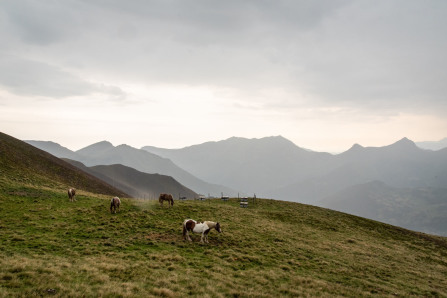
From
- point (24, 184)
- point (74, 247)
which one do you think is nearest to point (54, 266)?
point (74, 247)

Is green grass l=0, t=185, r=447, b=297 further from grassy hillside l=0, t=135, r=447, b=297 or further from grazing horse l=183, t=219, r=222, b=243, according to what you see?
grazing horse l=183, t=219, r=222, b=243

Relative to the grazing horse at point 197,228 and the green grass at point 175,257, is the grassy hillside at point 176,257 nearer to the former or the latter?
the green grass at point 175,257

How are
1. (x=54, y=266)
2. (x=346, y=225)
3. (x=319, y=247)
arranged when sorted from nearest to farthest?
(x=54, y=266), (x=319, y=247), (x=346, y=225)

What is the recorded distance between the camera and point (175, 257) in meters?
18.2

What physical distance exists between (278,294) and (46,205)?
29.3 m

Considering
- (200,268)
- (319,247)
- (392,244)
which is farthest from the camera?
(392,244)

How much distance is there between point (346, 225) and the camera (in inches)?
1779

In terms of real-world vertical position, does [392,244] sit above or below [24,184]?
below

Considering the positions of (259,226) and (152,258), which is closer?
(152,258)

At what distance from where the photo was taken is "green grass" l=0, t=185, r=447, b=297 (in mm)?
13453

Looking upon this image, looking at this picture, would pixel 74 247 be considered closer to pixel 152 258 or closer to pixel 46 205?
pixel 152 258

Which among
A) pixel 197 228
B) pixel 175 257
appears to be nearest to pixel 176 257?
pixel 175 257

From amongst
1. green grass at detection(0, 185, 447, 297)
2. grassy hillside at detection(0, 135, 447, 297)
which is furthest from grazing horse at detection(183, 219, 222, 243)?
green grass at detection(0, 185, 447, 297)

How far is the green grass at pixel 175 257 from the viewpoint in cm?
1345
